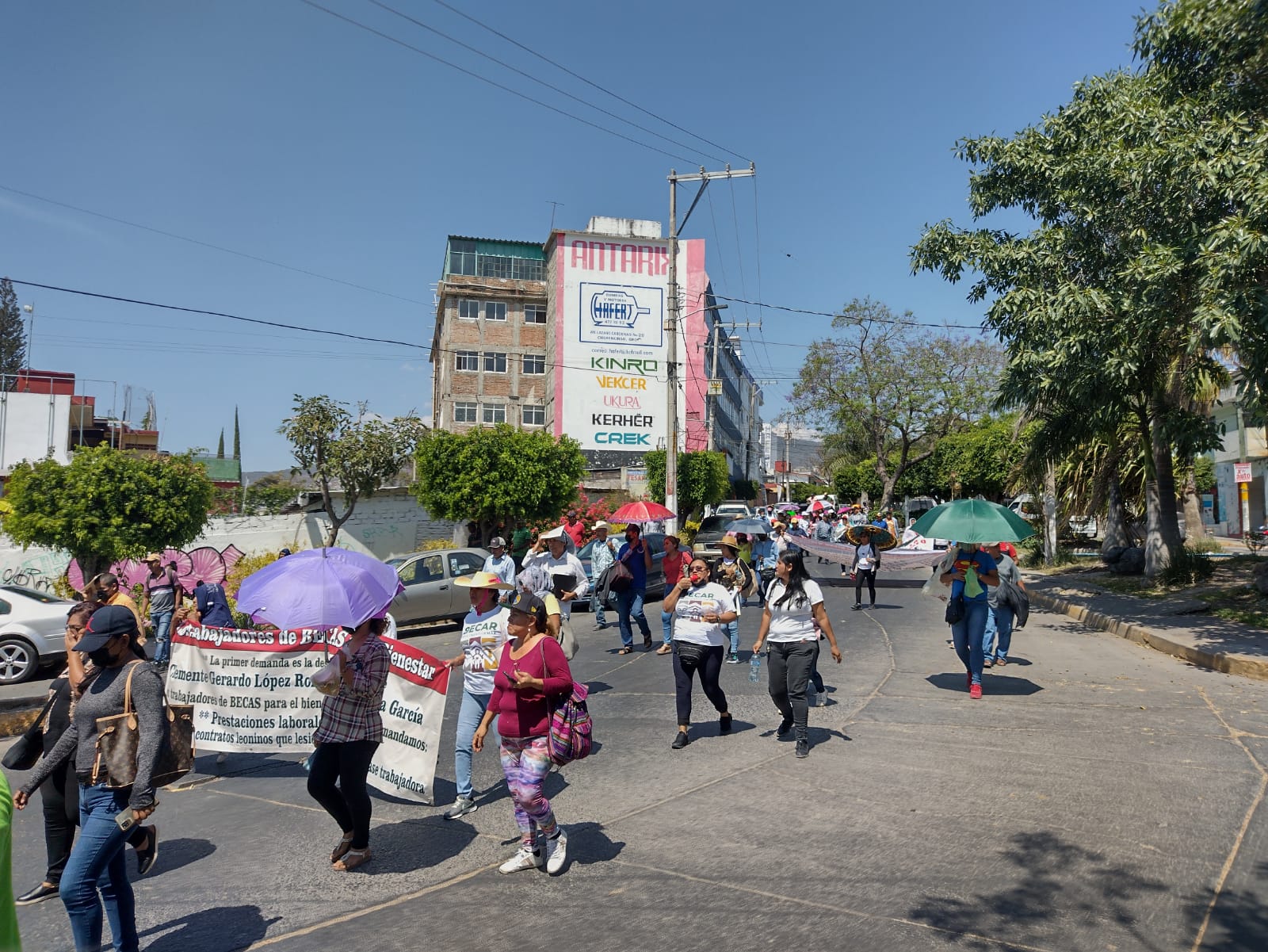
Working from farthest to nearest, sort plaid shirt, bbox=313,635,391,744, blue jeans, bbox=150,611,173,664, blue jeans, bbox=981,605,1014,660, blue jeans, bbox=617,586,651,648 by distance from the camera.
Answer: blue jeans, bbox=617,586,651,648 < blue jeans, bbox=150,611,173,664 < blue jeans, bbox=981,605,1014,660 < plaid shirt, bbox=313,635,391,744

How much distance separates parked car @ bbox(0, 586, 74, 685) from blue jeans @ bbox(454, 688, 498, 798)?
10.0 metres

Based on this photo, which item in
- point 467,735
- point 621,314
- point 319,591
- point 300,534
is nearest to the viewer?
point 319,591

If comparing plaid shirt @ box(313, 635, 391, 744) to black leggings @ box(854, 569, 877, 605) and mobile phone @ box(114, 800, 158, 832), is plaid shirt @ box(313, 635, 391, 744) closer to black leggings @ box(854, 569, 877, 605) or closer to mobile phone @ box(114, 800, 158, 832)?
mobile phone @ box(114, 800, 158, 832)

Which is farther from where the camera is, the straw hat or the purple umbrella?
the straw hat

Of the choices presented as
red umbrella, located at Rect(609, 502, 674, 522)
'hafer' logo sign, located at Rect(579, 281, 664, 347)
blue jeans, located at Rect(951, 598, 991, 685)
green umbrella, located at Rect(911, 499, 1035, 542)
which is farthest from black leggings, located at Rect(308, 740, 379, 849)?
'hafer' logo sign, located at Rect(579, 281, 664, 347)

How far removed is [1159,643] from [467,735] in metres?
11.0

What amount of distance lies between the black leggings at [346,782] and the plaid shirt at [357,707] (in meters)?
0.05

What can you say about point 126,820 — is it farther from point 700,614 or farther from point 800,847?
point 700,614

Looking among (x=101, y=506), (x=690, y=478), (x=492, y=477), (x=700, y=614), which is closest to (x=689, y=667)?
(x=700, y=614)

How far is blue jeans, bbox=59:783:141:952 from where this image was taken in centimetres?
411

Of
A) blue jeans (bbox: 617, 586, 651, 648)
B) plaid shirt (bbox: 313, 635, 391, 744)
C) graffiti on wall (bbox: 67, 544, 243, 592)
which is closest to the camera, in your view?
plaid shirt (bbox: 313, 635, 391, 744)

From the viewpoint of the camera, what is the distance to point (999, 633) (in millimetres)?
11820

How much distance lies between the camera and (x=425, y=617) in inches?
676

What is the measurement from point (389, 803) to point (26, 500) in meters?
16.9
